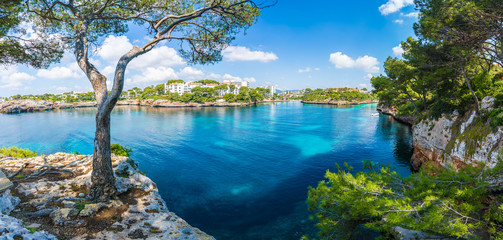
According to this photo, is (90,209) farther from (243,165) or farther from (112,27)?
(243,165)

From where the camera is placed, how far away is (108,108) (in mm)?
5676

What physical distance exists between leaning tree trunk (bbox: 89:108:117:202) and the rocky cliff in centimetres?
1229

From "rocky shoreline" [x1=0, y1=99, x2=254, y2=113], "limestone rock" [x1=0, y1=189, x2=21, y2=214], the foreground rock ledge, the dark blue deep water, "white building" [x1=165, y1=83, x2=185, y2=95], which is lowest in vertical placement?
the dark blue deep water

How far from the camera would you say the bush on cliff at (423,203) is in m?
2.78

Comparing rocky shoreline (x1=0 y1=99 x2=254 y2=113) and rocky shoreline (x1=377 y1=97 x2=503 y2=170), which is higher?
rocky shoreline (x1=0 y1=99 x2=254 y2=113)

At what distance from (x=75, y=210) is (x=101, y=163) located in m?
1.40

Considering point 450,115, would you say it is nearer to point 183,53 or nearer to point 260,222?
point 260,222

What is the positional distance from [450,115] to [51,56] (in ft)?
67.0

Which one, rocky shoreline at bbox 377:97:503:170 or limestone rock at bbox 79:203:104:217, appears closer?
limestone rock at bbox 79:203:104:217

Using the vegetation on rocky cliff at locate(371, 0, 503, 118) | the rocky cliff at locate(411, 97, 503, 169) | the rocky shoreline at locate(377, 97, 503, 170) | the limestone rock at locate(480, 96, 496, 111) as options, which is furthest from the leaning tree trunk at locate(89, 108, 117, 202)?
the limestone rock at locate(480, 96, 496, 111)

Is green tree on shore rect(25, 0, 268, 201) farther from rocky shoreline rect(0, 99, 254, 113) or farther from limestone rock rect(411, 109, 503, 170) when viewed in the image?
rocky shoreline rect(0, 99, 254, 113)

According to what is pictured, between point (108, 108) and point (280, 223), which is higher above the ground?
point (108, 108)

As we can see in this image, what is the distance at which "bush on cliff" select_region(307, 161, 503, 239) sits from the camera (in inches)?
109

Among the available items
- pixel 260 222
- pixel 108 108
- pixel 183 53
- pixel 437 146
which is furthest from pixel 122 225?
pixel 437 146
